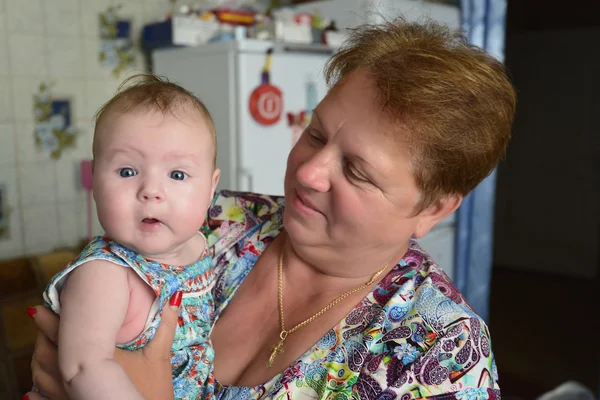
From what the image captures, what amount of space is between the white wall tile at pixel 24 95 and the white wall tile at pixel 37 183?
191mm

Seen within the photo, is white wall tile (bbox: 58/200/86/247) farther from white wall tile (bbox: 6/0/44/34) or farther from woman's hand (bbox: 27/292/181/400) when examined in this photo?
woman's hand (bbox: 27/292/181/400)

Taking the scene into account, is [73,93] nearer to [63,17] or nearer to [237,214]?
[63,17]

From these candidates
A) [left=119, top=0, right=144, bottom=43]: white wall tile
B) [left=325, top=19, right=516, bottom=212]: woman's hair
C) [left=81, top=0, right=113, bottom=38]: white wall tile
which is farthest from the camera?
[left=119, top=0, right=144, bottom=43]: white wall tile

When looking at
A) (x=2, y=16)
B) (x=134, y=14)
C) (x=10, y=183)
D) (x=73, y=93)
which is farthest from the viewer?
(x=134, y=14)

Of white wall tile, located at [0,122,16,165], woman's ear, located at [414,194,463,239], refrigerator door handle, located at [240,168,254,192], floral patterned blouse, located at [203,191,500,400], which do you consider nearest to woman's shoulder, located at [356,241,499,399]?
floral patterned blouse, located at [203,191,500,400]

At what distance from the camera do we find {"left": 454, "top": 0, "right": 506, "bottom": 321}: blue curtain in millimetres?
2682

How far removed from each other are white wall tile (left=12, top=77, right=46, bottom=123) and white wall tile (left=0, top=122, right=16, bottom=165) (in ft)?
0.18

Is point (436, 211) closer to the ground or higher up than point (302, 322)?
higher up

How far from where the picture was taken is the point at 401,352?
812 millimetres

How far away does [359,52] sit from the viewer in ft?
3.07

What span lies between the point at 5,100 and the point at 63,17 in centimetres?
42

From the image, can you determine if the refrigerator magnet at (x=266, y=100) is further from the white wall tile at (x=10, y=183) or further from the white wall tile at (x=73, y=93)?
the white wall tile at (x=10, y=183)

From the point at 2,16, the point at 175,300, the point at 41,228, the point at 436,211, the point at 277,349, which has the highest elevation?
the point at 2,16

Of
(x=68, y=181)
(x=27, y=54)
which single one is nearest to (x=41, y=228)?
(x=68, y=181)
